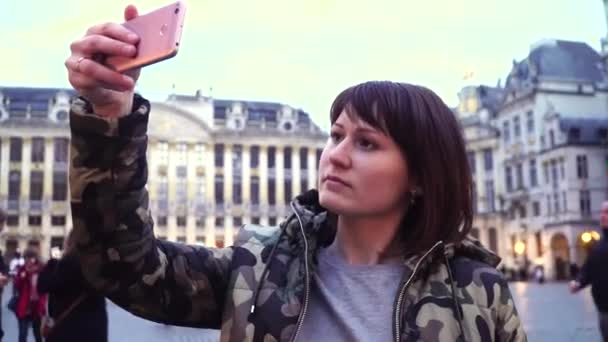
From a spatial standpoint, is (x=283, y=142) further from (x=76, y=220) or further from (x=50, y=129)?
(x=76, y=220)

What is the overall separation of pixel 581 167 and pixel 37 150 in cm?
3648

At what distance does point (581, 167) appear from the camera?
3825 cm

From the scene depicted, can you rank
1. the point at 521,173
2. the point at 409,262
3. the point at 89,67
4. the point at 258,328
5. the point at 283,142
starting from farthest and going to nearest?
the point at 283,142 < the point at 521,173 < the point at 409,262 < the point at 258,328 < the point at 89,67

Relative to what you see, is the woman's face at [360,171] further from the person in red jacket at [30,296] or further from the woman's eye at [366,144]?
the person in red jacket at [30,296]

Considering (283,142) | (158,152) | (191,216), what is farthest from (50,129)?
(283,142)

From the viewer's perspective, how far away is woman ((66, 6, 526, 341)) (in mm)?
1273

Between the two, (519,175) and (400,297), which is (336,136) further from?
(519,175)

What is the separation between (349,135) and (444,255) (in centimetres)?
35

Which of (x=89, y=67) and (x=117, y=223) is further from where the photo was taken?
(x=117, y=223)

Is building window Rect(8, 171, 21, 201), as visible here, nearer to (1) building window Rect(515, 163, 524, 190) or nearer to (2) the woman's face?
(1) building window Rect(515, 163, 524, 190)

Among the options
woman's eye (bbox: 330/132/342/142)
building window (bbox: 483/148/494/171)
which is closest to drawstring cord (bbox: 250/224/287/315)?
woman's eye (bbox: 330/132/342/142)

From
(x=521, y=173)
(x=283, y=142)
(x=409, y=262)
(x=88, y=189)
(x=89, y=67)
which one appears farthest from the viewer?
(x=283, y=142)

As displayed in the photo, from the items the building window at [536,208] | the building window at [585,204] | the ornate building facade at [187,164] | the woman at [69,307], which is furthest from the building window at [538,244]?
the woman at [69,307]

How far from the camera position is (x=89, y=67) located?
3.83 ft
